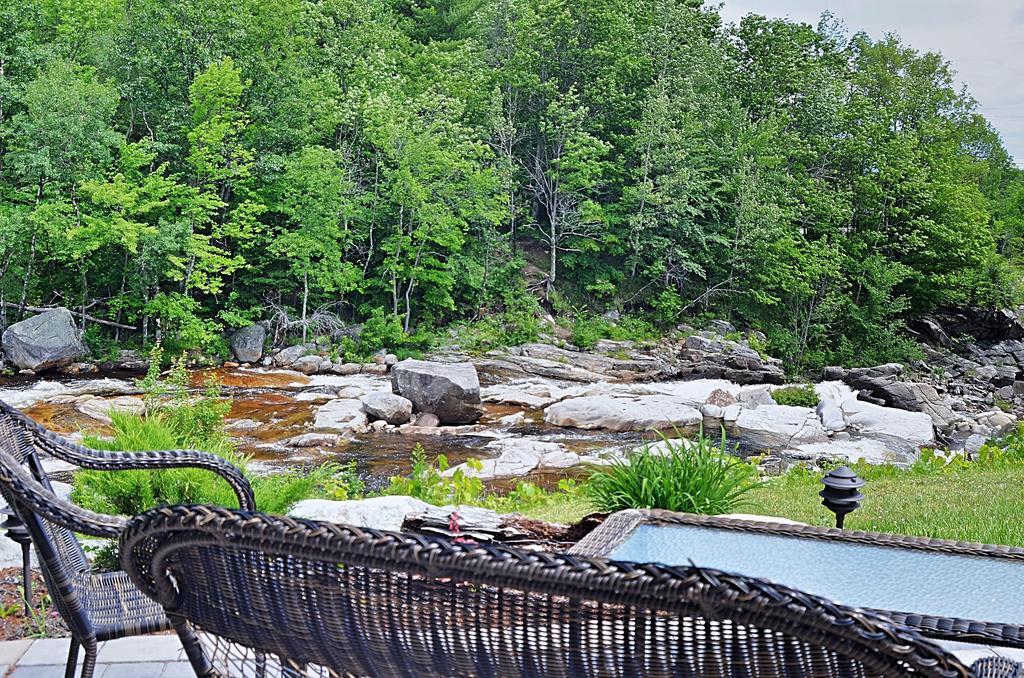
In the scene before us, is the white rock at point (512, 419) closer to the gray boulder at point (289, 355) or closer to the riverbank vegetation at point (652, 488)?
the riverbank vegetation at point (652, 488)

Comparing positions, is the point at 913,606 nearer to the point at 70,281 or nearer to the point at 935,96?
the point at 70,281

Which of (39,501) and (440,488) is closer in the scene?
(39,501)

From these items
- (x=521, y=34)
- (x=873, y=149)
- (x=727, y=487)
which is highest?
(x=521, y=34)

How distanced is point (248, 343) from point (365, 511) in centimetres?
1211

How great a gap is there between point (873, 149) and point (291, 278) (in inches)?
568

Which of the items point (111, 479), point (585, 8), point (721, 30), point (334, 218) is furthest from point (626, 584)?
point (721, 30)

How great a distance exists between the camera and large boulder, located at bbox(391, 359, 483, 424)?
11.5 metres

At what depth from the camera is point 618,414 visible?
1135cm

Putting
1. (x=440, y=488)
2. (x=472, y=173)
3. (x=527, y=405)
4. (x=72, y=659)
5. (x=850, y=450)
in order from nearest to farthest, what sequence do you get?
(x=72, y=659) → (x=440, y=488) → (x=850, y=450) → (x=527, y=405) → (x=472, y=173)

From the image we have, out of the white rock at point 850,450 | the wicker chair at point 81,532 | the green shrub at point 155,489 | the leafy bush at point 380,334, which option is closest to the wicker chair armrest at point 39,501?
the wicker chair at point 81,532

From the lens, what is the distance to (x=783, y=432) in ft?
35.8

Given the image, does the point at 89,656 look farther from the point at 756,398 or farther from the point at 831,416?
the point at 756,398

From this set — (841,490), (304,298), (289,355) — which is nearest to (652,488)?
(841,490)

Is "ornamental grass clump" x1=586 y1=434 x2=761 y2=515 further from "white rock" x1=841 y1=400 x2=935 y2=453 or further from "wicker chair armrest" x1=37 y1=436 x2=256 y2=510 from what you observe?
"white rock" x1=841 y1=400 x2=935 y2=453
